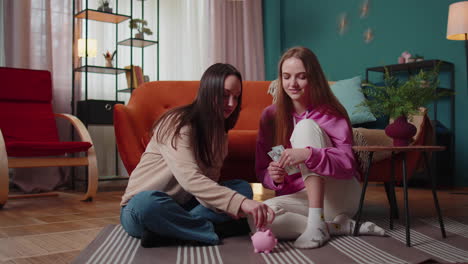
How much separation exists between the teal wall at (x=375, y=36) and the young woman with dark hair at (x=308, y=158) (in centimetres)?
254

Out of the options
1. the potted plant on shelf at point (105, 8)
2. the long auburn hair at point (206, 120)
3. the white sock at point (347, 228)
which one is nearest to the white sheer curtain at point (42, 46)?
the potted plant on shelf at point (105, 8)

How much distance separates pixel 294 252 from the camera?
132cm

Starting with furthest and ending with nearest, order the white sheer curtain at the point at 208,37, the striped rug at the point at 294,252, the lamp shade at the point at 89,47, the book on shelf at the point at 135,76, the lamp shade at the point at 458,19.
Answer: the white sheer curtain at the point at 208,37 → the book on shelf at the point at 135,76 → the lamp shade at the point at 89,47 → the lamp shade at the point at 458,19 → the striped rug at the point at 294,252

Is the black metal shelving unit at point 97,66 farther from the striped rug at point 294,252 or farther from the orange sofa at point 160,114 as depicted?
the striped rug at point 294,252

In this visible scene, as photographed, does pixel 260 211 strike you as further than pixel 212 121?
No

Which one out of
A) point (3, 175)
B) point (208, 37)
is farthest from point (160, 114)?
point (208, 37)

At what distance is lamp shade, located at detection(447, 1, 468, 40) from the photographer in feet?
10.7

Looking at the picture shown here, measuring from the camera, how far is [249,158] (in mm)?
2186

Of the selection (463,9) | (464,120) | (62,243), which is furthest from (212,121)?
(464,120)

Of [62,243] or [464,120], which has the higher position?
[464,120]

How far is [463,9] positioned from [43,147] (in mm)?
3107

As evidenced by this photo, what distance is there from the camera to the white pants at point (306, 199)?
146 centimetres

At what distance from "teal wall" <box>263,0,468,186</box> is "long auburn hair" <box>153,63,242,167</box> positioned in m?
2.94

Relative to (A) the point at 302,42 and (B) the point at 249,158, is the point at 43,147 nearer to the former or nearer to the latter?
(B) the point at 249,158
